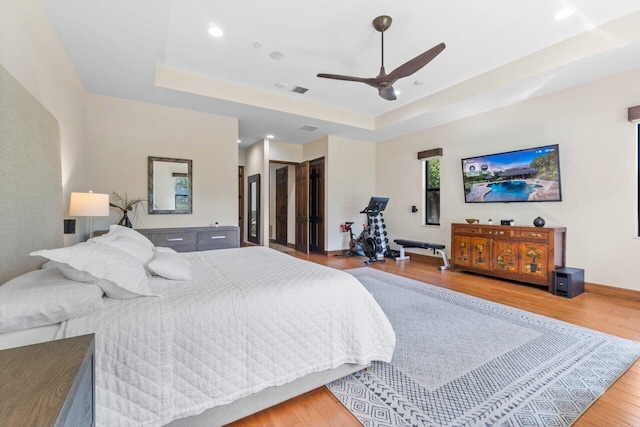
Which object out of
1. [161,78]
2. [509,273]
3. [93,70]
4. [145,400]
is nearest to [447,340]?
[145,400]

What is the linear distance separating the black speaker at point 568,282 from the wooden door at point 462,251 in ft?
4.08

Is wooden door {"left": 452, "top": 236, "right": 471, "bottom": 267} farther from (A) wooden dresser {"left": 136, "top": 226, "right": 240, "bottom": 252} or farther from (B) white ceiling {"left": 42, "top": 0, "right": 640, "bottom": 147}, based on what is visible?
(A) wooden dresser {"left": 136, "top": 226, "right": 240, "bottom": 252}

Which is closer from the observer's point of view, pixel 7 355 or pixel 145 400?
pixel 7 355

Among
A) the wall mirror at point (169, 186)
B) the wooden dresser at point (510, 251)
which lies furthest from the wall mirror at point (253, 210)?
the wooden dresser at point (510, 251)

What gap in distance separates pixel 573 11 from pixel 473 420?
12.5 feet

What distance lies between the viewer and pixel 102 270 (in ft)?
4.75

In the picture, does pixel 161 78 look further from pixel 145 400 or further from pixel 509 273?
pixel 509 273

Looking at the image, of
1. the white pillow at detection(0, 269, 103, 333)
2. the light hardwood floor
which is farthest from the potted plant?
the light hardwood floor

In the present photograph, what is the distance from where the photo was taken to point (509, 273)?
430cm

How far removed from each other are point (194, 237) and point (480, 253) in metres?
4.67

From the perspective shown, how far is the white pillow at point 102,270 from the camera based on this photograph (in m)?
1.40

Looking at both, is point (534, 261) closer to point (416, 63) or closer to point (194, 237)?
point (416, 63)

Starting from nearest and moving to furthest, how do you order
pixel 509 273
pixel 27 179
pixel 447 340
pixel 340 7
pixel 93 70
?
pixel 27 179 < pixel 447 340 < pixel 340 7 < pixel 93 70 < pixel 509 273

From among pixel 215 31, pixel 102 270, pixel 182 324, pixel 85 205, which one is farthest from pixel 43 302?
pixel 215 31
